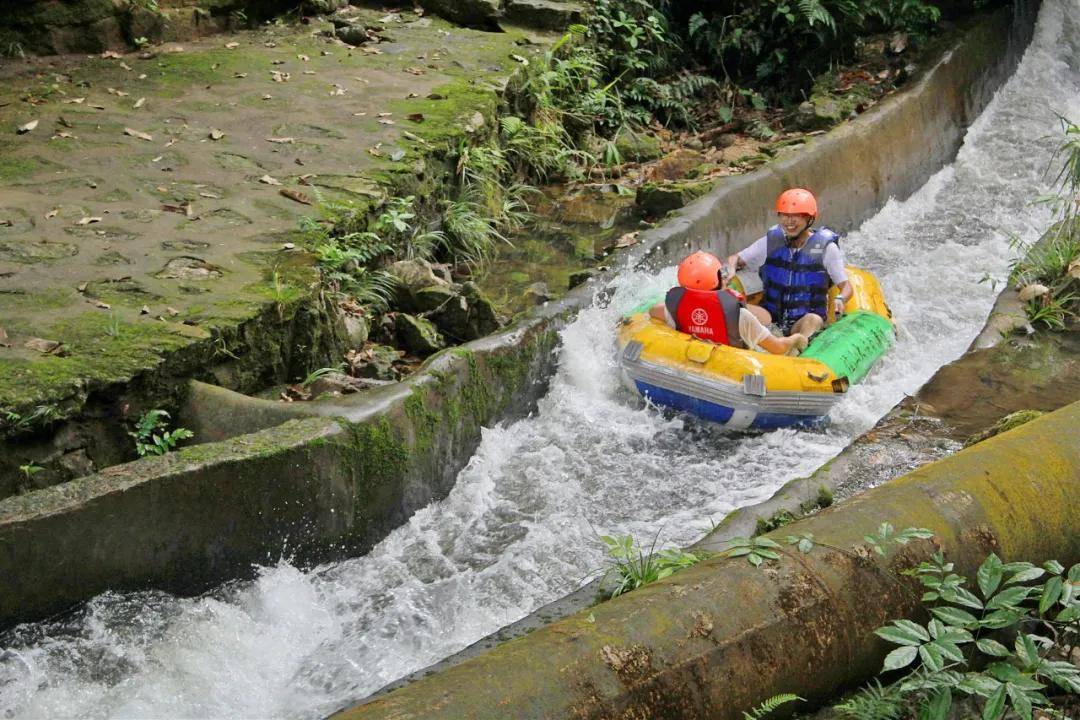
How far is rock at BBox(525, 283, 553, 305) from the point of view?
7828mm

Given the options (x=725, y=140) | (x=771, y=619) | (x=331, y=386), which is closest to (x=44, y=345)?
(x=331, y=386)

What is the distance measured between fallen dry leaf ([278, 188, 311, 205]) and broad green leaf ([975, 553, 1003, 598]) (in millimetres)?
4827

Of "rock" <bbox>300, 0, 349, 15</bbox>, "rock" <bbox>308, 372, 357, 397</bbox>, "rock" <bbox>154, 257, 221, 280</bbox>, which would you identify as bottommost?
"rock" <bbox>308, 372, 357, 397</bbox>

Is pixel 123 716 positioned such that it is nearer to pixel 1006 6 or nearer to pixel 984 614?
pixel 984 614

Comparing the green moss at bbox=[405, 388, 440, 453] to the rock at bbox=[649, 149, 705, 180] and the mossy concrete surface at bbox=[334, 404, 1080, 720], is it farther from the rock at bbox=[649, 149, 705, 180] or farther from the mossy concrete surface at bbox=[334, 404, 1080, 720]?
the rock at bbox=[649, 149, 705, 180]

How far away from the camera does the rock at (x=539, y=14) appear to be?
37.0 ft

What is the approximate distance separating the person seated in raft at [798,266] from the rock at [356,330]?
2518mm

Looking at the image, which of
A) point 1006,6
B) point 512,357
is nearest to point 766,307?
point 512,357

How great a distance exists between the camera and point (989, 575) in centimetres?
336

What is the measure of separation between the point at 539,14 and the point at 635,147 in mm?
1682

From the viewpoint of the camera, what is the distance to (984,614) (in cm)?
350

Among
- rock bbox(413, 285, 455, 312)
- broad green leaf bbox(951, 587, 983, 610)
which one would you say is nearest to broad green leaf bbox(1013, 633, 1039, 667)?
broad green leaf bbox(951, 587, 983, 610)

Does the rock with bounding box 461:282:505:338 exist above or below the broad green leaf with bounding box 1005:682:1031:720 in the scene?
below

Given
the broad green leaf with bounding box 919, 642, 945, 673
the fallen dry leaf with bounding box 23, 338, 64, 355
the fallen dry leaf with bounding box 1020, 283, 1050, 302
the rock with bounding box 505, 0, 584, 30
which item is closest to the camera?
the broad green leaf with bounding box 919, 642, 945, 673
